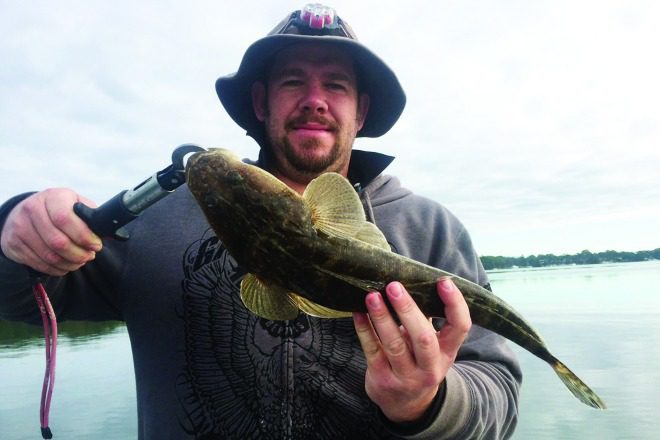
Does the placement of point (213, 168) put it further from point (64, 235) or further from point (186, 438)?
point (186, 438)

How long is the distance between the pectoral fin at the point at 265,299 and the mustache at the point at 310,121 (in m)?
1.93

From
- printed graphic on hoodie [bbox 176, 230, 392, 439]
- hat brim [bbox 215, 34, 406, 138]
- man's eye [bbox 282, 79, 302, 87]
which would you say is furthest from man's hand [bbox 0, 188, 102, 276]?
hat brim [bbox 215, 34, 406, 138]

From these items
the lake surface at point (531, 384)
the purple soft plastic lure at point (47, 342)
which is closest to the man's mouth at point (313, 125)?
the purple soft plastic lure at point (47, 342)

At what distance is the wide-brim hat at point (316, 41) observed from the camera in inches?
174

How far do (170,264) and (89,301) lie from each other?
2.65ft

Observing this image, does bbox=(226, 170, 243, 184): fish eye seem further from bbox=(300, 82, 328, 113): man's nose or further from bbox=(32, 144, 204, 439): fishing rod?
bbox=(300, 82, 328, 113): man's nose

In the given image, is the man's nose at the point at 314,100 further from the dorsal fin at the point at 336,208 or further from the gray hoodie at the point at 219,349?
the dorsal fin at the point at 336,208

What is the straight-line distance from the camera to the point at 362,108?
5.23 metres

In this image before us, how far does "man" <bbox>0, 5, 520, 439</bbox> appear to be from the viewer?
9.37 feet

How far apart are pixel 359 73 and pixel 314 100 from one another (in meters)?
0.99

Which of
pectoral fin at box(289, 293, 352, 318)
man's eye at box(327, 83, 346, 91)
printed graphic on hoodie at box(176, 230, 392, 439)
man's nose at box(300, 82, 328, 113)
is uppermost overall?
man's eye at box(327, 83, 346, 91)

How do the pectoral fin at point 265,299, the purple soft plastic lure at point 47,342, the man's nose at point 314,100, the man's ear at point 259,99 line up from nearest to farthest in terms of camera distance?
the pectoral fin at point 265,299 → the purple soft plastic lure at point 47,342 → the man's nose at point 314,100 → the man's ear at point 259,99

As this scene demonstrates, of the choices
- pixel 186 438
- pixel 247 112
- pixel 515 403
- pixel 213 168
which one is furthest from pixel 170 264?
pixel 515 403

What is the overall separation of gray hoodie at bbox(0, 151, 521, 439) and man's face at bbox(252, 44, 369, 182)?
0.75m
